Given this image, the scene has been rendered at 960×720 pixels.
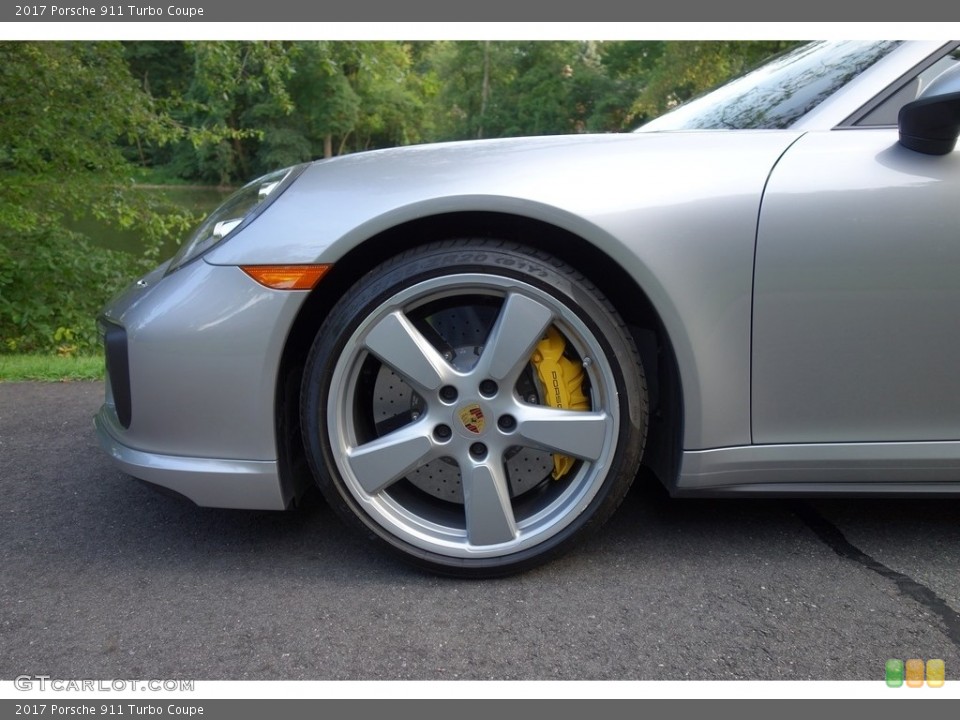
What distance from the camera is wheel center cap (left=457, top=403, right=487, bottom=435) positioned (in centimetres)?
180

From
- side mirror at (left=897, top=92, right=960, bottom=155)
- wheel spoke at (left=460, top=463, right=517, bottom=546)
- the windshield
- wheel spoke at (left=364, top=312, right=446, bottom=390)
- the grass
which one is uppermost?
the windshield

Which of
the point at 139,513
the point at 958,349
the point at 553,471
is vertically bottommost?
the point at 139,513

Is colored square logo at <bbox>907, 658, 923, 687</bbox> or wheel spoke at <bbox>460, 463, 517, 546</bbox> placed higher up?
wheel spoke at <bbox>460, 463, 517, 546</bbox>

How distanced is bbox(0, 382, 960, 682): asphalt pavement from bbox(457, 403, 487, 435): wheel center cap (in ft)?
1.38

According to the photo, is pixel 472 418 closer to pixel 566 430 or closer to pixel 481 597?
pixel 566 430

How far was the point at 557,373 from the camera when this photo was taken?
6.21 feet

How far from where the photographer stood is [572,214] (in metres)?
1.75

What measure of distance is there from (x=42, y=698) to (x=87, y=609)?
0.28 m

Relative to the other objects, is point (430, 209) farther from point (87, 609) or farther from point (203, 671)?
point (87, 609)

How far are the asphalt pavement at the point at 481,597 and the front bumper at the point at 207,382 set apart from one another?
0.28 m

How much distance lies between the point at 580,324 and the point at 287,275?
74cm

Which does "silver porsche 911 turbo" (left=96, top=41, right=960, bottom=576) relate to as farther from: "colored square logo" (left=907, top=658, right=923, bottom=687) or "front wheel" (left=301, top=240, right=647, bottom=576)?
"colored square logo" (left=907, top=658, right=923, bottom=687)

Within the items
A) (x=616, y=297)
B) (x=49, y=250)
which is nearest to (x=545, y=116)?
(x=49, y=250)

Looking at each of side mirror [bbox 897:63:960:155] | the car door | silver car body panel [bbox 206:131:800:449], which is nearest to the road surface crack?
the car door
